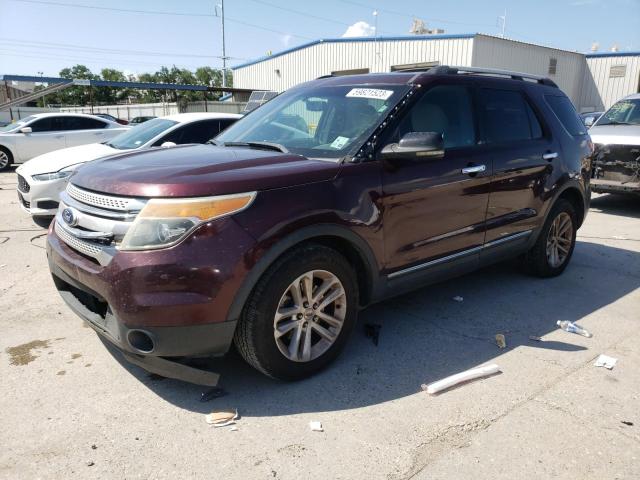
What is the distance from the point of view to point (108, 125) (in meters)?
13.3

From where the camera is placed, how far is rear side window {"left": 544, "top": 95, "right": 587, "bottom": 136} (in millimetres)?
5039

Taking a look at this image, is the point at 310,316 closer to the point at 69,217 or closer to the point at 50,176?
the point at 69,217

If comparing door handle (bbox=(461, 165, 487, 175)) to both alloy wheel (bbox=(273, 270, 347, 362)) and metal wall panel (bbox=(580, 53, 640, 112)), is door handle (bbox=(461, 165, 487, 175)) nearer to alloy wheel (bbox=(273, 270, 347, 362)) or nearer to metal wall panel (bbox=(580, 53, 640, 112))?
alloy wheel (bbox=(273, 270, 347, 362))

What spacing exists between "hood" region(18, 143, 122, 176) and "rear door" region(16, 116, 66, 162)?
6.77 meters

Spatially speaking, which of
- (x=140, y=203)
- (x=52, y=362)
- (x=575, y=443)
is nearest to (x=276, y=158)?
(x=140, y=203)

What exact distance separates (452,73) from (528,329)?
2101 millimetres

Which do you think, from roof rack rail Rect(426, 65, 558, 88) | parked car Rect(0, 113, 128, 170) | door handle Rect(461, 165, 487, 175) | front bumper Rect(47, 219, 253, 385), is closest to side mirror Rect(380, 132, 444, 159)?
door handle Rect(461, 165, 487, 175)

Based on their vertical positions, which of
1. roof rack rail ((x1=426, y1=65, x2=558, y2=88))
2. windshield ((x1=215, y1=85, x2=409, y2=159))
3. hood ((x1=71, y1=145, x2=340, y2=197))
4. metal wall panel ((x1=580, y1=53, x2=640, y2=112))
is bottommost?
hood ((x1=71, y1=145, x2=340, y2=197))

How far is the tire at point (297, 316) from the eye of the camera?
112 inches

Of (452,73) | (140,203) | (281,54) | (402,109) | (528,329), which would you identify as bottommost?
(528,329)

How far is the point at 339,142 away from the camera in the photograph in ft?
11.3

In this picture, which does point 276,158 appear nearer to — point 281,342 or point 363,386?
point 281,342

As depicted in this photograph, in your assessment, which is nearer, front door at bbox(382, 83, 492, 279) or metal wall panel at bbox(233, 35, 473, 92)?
front door at bbox(382, 83, 492, 279)

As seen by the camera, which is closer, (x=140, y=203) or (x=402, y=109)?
(x=140, y=203)
